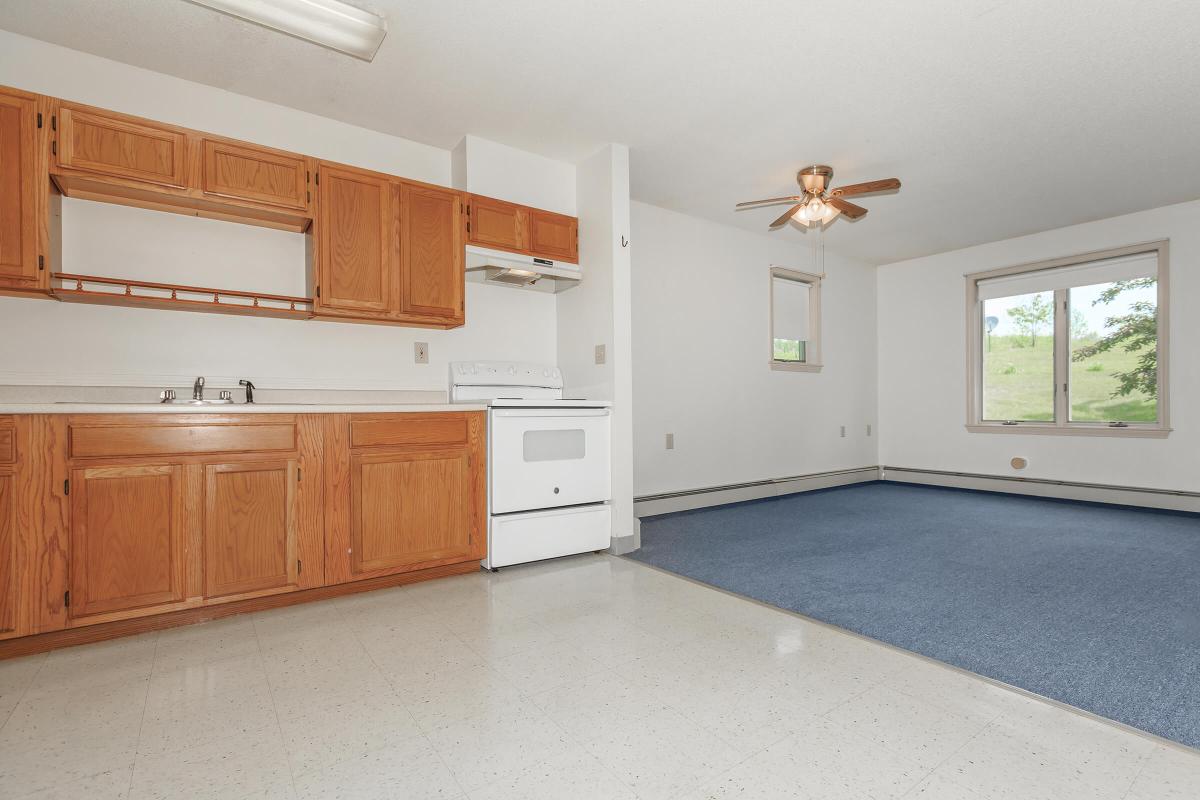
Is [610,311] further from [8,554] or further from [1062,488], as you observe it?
[1062,488]

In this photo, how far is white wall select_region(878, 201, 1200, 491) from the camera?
15.7 feet

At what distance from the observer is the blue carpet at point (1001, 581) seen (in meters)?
1.90

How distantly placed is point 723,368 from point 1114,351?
3.54 metres

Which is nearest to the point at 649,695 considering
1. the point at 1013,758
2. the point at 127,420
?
the point at 1013,758

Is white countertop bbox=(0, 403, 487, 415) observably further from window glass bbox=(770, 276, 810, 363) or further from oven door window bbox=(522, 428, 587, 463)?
window glass bbox=(770, 276, 810, 363)

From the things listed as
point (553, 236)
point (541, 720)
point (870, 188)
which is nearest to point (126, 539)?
point (541, 720)

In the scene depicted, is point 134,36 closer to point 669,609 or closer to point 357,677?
point 357,677

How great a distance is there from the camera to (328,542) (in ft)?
8.53

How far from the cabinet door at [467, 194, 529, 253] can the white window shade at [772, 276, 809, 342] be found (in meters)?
3.14

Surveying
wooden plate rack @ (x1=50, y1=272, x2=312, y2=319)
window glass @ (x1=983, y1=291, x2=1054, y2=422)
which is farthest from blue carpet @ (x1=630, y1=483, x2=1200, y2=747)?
wooden plate rack @ (x1=50, y1=272, x2=312, y2=319)

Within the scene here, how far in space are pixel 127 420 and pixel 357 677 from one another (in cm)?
135

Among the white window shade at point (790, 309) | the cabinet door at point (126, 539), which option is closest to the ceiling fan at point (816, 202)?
the white window shade at point (790, 309)

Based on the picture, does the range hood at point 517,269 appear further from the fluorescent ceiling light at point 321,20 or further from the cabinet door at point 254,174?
the fluorescent ceiling light at point 321,20

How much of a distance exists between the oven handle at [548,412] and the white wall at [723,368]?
120 centimetres
